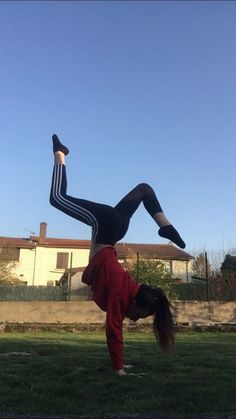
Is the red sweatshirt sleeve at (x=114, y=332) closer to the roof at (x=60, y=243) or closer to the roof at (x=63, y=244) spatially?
the roof at (x=63, y=244)

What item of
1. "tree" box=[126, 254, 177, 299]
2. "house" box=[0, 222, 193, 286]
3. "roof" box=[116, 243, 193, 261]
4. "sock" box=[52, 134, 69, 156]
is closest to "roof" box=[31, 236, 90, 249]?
"house" box=[0, 222, 193, 286]

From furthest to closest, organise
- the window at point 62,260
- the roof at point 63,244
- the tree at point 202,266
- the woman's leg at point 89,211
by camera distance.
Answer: the window at point 62,260, the roof at point 63,244, the tree at point 202,266, the woman's leg at point 89,211

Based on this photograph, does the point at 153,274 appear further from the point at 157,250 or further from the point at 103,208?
the point at 157,250

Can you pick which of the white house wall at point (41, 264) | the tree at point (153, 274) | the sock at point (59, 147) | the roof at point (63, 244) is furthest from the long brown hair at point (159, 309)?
the white house wall at point (41, 264)

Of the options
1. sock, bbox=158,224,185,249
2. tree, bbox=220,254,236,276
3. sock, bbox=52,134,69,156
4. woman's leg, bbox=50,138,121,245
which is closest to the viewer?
woman's leg, bbox=50,138,121,245

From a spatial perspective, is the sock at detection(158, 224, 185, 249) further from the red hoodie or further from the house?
the house

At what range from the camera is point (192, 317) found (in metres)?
15.6

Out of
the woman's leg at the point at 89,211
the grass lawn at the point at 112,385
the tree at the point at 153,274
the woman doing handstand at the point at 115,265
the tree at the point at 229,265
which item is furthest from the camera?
the tree at the point at 153,274

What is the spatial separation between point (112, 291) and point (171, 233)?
114 cm

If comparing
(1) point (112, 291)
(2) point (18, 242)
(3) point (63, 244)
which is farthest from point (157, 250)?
(1) point (112, 291)

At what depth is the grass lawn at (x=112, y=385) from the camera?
4086mm

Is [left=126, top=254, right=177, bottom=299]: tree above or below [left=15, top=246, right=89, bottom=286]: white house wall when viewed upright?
below

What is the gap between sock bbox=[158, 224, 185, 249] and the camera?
629 centimetres

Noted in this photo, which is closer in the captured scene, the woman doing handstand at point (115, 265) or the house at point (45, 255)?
the woman doing handstand at point (115, 265)
